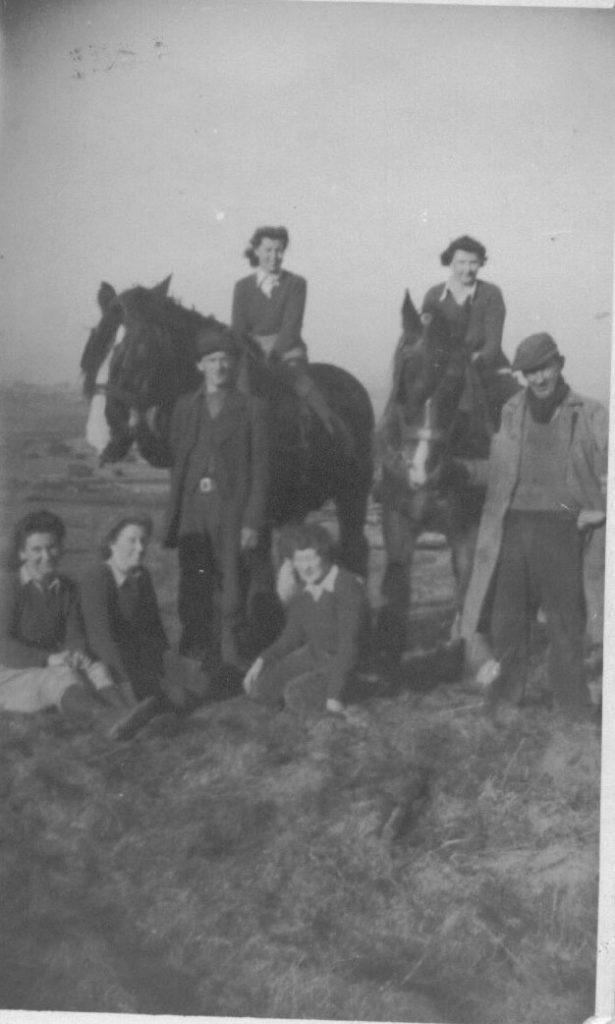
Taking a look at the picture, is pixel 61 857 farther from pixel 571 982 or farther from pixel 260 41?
pixel 260 41

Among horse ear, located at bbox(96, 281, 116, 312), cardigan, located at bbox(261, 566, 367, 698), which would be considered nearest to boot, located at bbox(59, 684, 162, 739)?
cardigan, located at bbox(261, 566, 367, 698)

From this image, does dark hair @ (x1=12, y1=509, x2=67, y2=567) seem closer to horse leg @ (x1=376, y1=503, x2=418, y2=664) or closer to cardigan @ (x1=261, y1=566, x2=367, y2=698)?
cardigan @ (x1=261, y1=566, x2=367, y2=698)

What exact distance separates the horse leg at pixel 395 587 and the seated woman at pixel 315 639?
2.7 inches

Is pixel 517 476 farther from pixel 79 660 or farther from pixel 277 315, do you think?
pixel 79 660

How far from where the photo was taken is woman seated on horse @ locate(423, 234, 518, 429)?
11.2 feet

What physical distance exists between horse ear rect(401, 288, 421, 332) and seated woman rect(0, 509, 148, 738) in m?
1.23

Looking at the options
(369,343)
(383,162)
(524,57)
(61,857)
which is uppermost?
(524,57)

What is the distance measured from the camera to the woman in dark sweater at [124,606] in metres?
3.41

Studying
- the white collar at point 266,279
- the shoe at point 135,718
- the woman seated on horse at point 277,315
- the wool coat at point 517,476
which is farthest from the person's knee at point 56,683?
the white collar at point 266,279

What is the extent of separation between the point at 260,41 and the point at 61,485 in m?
1.51

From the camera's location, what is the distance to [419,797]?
3338mm

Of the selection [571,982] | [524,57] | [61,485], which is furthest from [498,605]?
[524,57]

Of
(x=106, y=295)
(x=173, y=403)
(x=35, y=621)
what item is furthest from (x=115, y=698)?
Answer: (x=106, y=295)

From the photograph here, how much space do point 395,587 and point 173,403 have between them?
0.90 m
